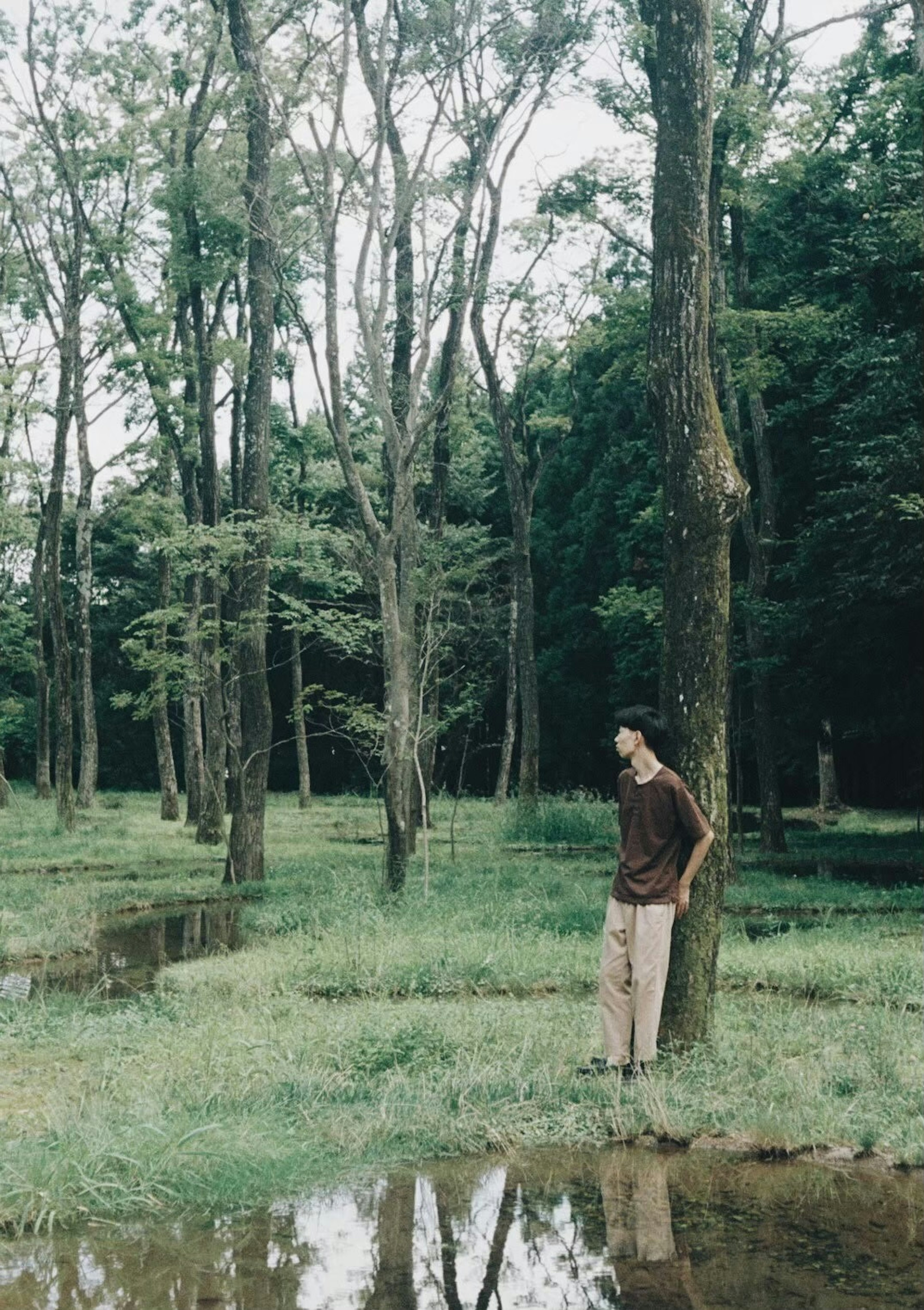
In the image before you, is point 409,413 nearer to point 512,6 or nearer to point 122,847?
point 512,6

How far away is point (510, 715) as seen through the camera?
1390 inches

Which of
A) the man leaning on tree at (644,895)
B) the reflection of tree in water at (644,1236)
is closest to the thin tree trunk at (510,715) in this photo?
the man leaning on tree at (644,895)

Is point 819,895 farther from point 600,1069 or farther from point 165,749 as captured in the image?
point 165,749

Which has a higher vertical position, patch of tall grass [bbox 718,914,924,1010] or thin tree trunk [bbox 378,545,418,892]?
thin tree trunk [bbox 378,545,418,892]

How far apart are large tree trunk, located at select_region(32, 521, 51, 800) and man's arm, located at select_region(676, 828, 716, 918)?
2987 cm

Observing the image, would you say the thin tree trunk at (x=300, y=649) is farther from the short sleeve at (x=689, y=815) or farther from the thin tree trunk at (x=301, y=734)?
the short sleeve at (x=689, y=815)

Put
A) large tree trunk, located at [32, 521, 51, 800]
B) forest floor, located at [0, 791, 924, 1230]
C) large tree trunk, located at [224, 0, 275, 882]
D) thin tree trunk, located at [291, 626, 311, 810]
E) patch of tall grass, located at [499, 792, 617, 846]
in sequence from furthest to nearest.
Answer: large tree trunk, located at [32, 521, 51, 800], thin tree trunk, located at [291, 626, 311, 810], patch of tall grass, located at [499, 792, 617, 846], large tree trunk, located at [224, 0, 275, 882], forest floor, located at [0, 791, 924, 1230]

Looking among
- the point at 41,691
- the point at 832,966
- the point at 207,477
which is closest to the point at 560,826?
the point at 207,477

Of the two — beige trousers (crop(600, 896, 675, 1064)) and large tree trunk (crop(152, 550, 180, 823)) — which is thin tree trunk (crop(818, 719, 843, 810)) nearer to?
large tree trunk (crop(152, 550, 180, 823))

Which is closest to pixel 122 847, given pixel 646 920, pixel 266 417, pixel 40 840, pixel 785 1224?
pixel 40 840

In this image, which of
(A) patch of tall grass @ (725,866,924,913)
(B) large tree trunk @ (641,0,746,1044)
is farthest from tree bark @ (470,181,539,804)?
(B) large tree trunk @ (641,0,746,1044)

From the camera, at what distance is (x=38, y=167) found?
88.9 feet

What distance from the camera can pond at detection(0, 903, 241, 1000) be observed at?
1068cm

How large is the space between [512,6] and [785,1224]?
55.5ft
